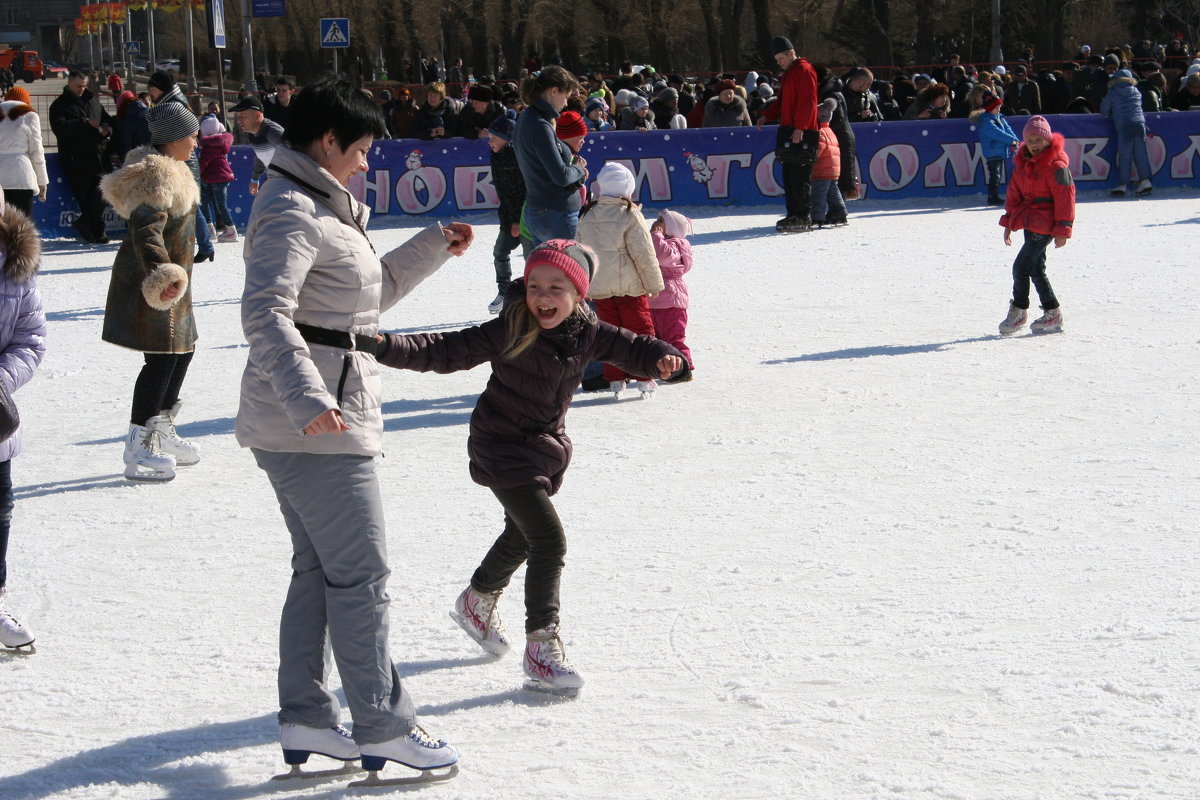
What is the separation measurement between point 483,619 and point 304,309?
118cm

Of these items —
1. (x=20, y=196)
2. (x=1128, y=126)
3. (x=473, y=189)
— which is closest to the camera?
(x=20, y=196)

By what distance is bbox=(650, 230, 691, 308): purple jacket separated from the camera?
7.27 m

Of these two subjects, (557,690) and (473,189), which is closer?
(557,690)

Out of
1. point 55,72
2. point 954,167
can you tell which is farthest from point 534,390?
→ point 55,72

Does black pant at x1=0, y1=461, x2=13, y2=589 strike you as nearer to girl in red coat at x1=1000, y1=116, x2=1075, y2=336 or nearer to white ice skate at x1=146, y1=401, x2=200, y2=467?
white ice skate at x1=146, y1=401, x2=200, y2=467

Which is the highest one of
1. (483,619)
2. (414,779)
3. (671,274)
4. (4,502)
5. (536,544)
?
(671,274)

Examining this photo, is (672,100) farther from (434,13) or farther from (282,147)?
(434,13)

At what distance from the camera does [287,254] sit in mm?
2896

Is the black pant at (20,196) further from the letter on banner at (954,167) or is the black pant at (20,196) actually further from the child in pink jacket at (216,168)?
the letter on banner at (954,167)

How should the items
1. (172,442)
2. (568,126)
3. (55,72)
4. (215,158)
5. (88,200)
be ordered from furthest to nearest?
1. (55,72)
2. (88,200)
3. (215,158)
4. (568,126)
5. (172,442)

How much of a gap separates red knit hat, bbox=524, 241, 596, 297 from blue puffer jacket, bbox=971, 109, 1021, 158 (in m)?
12.6

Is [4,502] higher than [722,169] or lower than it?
lower

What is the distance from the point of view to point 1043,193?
26.8 feet

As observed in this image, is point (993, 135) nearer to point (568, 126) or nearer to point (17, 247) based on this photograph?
point (568, 126)
